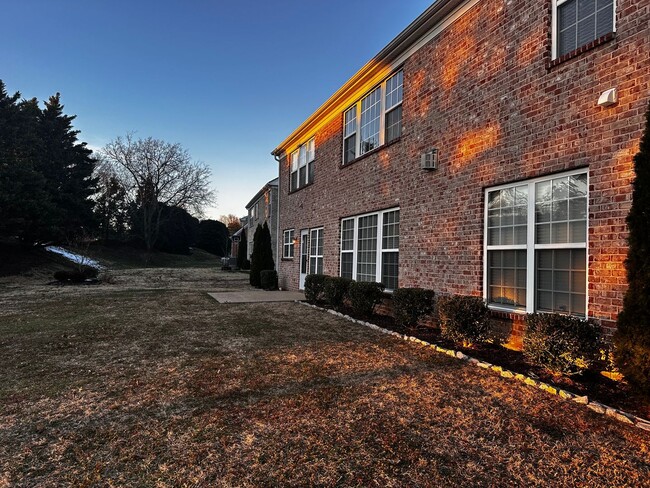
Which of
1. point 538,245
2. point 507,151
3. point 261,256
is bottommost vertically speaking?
point 261,256

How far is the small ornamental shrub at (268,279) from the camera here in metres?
15.2

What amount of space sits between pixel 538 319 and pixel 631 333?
104cm

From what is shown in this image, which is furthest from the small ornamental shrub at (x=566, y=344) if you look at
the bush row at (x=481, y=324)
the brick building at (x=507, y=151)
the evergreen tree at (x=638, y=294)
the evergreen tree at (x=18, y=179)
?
the evergreen tree at (x=18, y=179)

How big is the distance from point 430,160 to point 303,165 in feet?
26.9

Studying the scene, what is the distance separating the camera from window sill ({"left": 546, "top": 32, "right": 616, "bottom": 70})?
14.0 feet

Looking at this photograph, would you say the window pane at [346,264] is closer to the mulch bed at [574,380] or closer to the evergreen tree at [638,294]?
the mulch bed at [574,380]

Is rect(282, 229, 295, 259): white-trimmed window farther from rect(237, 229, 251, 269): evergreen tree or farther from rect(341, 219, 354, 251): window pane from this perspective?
rect(237, 229, 251, 269): evergreen tree

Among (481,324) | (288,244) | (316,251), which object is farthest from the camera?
(288,244)

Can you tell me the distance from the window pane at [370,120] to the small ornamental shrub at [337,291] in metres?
3.53

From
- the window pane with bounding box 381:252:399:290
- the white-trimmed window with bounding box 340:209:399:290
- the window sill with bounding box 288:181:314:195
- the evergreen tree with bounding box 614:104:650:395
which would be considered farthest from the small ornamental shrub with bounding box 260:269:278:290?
the evergreen tree with bounding box 614:104:650:395

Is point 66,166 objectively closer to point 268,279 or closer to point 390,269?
point 268,279

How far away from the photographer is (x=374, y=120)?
9.71 m

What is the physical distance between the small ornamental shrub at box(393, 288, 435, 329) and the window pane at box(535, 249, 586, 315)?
1.94 meters

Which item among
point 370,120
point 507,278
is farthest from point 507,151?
point 370,120
